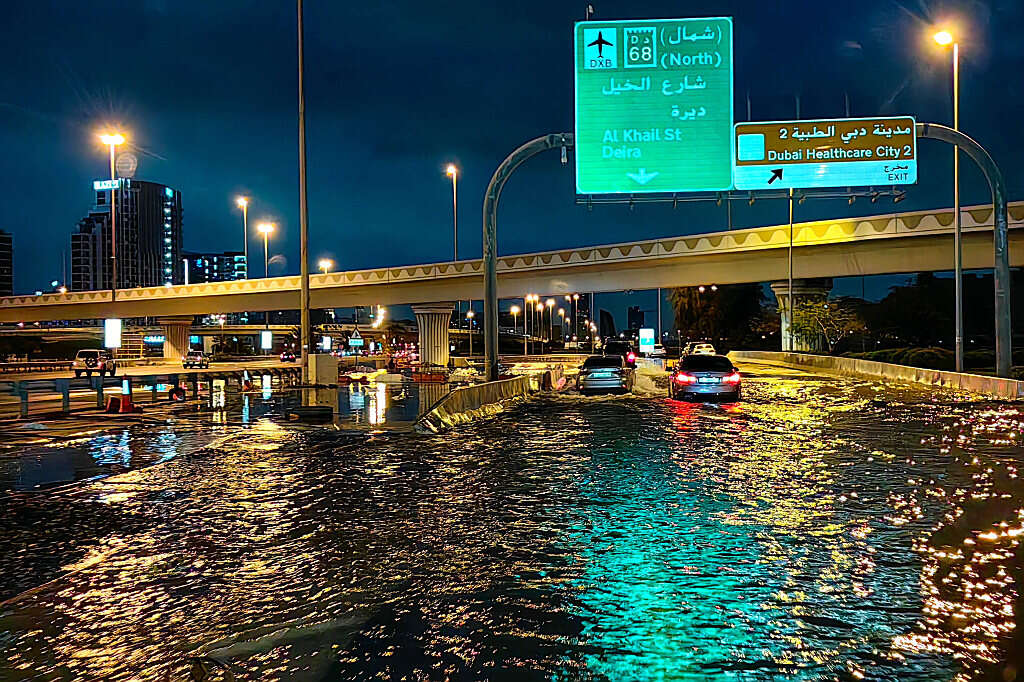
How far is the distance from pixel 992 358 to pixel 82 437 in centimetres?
4879

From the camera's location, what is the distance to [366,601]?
723cm

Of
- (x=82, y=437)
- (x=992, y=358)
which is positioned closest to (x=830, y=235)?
(x=992, y=358)

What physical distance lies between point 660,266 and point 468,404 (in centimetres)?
4163

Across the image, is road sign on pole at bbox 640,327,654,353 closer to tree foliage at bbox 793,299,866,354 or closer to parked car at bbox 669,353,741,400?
tree foliage at bbox 793,299,866,354

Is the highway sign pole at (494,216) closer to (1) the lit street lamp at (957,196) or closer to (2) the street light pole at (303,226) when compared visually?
(2) the street light pole at (303,226)

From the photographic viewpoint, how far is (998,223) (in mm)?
32406

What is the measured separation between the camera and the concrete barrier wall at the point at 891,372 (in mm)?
31562

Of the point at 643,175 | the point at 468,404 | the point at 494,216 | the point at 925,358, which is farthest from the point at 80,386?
the point at 925,358

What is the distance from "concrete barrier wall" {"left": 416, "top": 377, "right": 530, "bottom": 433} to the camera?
876 inches

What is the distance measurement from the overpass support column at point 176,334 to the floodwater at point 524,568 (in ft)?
302

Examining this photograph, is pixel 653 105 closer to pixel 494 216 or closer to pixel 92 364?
pixel 494 216

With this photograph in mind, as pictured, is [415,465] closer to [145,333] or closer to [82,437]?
[82,437]

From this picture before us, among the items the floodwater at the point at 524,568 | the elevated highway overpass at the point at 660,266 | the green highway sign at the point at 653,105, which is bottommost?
the floodwater at the point at 524,568

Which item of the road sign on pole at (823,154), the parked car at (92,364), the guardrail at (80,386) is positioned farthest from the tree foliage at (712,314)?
the road sign on pole at (823,154)
